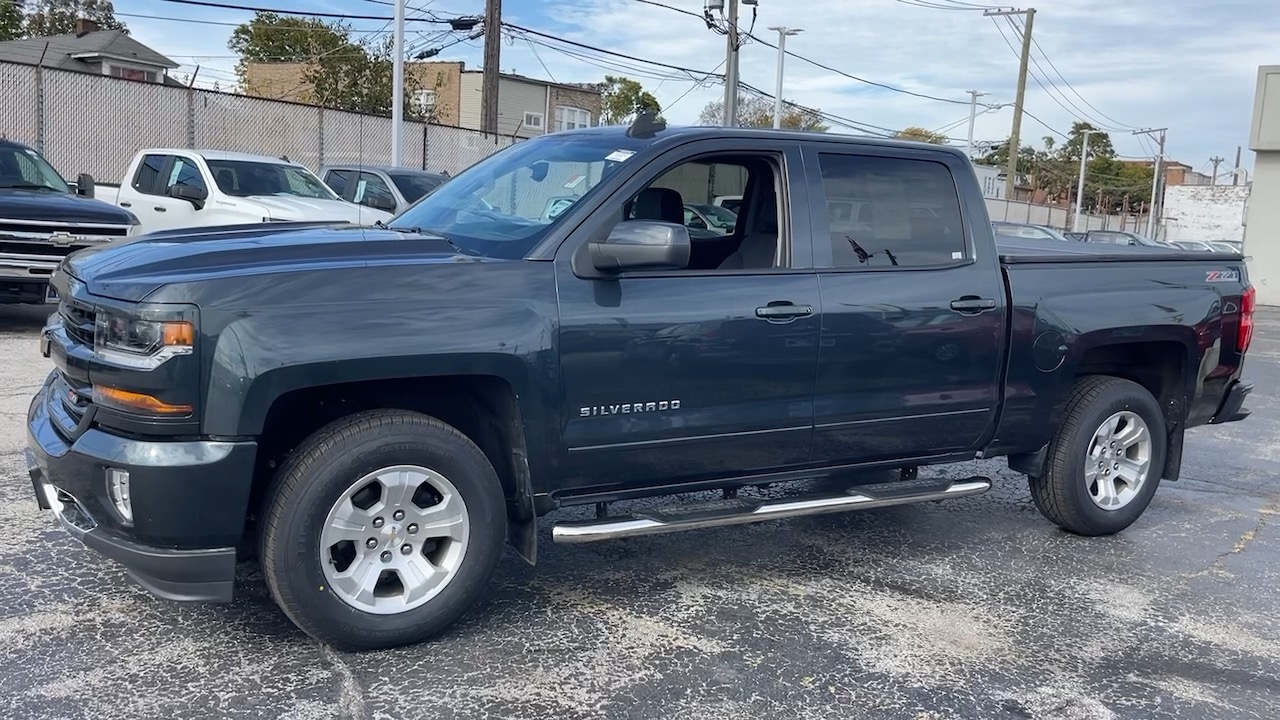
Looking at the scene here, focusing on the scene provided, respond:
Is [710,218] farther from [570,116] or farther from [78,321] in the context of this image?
[570,116]

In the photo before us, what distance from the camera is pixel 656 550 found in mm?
5359

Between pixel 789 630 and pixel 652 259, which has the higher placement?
pixel 652 259

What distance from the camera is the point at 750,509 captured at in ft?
15.1

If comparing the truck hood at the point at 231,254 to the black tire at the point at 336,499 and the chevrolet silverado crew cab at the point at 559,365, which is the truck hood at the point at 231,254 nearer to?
the chevrolet silverado crew cab at the point at 559,365

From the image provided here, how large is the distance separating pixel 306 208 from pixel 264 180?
1.08 meters

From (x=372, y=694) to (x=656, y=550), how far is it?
6.43 feet

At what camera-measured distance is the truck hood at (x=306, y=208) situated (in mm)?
12516

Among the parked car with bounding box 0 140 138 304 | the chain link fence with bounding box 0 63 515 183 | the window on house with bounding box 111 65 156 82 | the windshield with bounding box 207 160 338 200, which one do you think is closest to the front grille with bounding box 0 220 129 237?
the parked car with bounding box 0 140 138 304

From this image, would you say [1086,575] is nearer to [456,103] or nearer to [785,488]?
[785,488]

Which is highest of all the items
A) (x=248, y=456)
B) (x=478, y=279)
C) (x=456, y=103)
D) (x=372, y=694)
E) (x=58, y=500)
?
(x=456, y=103)

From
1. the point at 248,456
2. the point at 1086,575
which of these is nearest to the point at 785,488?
the point at 1086,575

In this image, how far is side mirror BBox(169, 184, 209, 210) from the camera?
491 inches

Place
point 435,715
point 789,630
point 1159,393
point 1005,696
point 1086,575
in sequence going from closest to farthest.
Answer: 1. point 435,715
2. point 1005,696
3. point 789,630
4. point 1086,575
5. point 1159,393

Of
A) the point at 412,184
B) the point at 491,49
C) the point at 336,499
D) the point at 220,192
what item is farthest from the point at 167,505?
the point at 491,49
